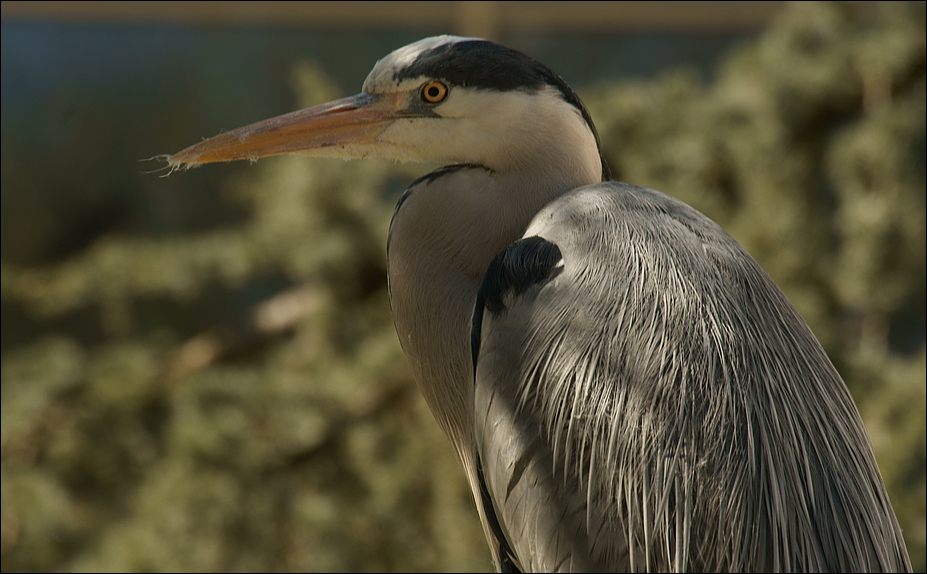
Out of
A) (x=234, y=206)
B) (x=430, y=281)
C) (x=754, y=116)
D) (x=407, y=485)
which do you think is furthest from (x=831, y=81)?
(x=234, y=206)

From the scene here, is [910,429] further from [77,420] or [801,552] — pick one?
[77,420]

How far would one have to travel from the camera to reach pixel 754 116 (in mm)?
2504

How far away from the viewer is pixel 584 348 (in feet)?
2.74

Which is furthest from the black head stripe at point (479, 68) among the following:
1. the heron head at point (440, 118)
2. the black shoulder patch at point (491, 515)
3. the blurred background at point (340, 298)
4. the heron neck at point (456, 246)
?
the blurred background at point (340, 298)

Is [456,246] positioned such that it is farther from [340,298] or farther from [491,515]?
[340,298]

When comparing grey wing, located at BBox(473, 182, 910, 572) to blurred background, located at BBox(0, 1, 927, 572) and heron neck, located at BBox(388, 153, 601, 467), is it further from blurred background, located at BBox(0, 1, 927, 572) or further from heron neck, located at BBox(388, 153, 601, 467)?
blurred background, located at BBox(0, 1, 927, 572)

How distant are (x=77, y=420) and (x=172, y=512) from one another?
0.68m

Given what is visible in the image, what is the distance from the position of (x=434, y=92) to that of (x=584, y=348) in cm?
40

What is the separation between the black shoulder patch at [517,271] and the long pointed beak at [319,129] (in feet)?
0.83

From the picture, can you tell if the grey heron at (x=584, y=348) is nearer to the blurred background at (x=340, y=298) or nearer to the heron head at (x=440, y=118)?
the heron head at (x=440, y=118)

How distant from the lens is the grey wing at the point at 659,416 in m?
0.77

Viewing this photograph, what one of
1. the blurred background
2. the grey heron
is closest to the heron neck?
the grey heron

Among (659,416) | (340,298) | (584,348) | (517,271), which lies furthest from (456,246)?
(340,298)

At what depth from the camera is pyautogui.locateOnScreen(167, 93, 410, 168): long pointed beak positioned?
1009 mm
